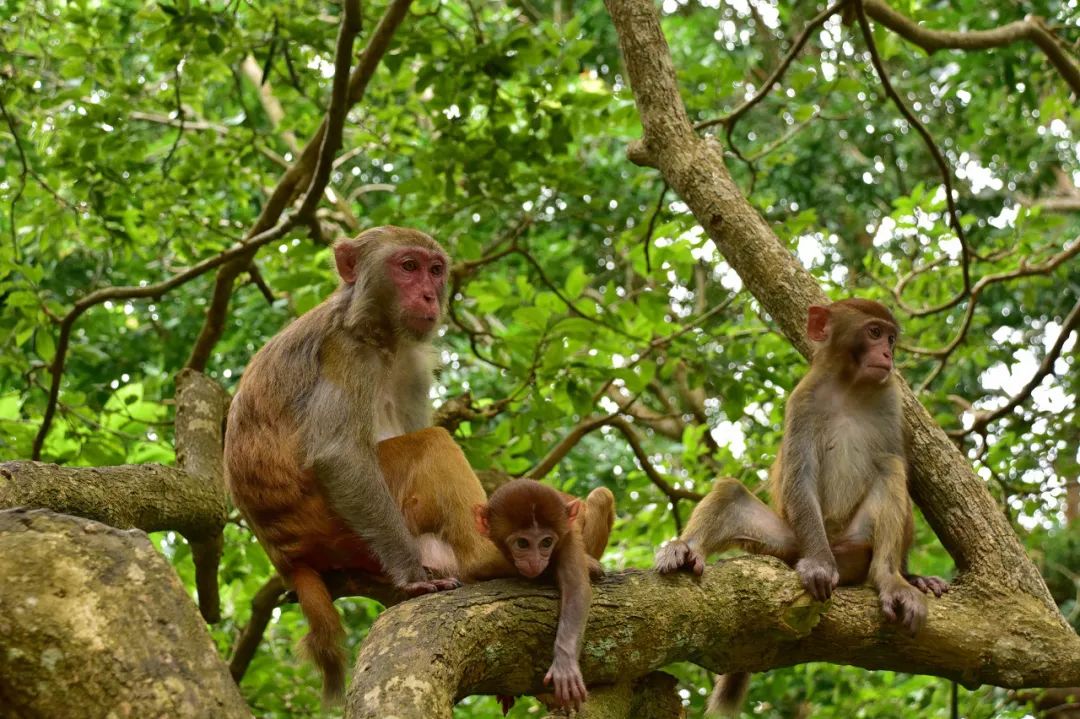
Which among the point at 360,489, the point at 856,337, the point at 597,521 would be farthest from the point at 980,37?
the point at 360,489

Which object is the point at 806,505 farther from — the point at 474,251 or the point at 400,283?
the point at 474,251

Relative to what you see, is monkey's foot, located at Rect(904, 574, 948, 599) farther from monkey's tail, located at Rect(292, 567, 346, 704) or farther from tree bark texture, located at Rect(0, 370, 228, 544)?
tree bark texture, located at Rect(0, 370, 228, 544)

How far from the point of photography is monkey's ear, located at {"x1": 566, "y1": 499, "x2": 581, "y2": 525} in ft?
14.5

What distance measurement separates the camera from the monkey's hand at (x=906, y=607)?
15.1 ft

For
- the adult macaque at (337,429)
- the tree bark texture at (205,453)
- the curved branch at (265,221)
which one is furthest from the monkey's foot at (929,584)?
the curved branch at (265,221)

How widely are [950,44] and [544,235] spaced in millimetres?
5837

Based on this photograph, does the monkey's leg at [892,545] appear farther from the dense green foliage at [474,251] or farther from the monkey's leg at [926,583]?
the dense green foliage at [474,251]

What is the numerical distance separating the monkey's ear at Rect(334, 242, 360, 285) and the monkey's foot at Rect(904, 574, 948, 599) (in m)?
2.94

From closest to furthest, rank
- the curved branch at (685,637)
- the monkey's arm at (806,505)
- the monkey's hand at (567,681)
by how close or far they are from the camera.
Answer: the curved branch at (685,637), the monkey's hand at (567,681), the monkey's arm at (806,505)

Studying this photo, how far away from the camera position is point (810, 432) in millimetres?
5598

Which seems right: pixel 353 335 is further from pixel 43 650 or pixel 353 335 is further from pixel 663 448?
pixel 663 448

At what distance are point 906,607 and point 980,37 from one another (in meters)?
4.43

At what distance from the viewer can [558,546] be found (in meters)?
4.23

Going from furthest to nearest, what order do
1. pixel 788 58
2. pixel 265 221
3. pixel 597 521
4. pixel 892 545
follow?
pixel 265 221 < pixel 788 58 < pixel 892 545 < pixel 597 521
